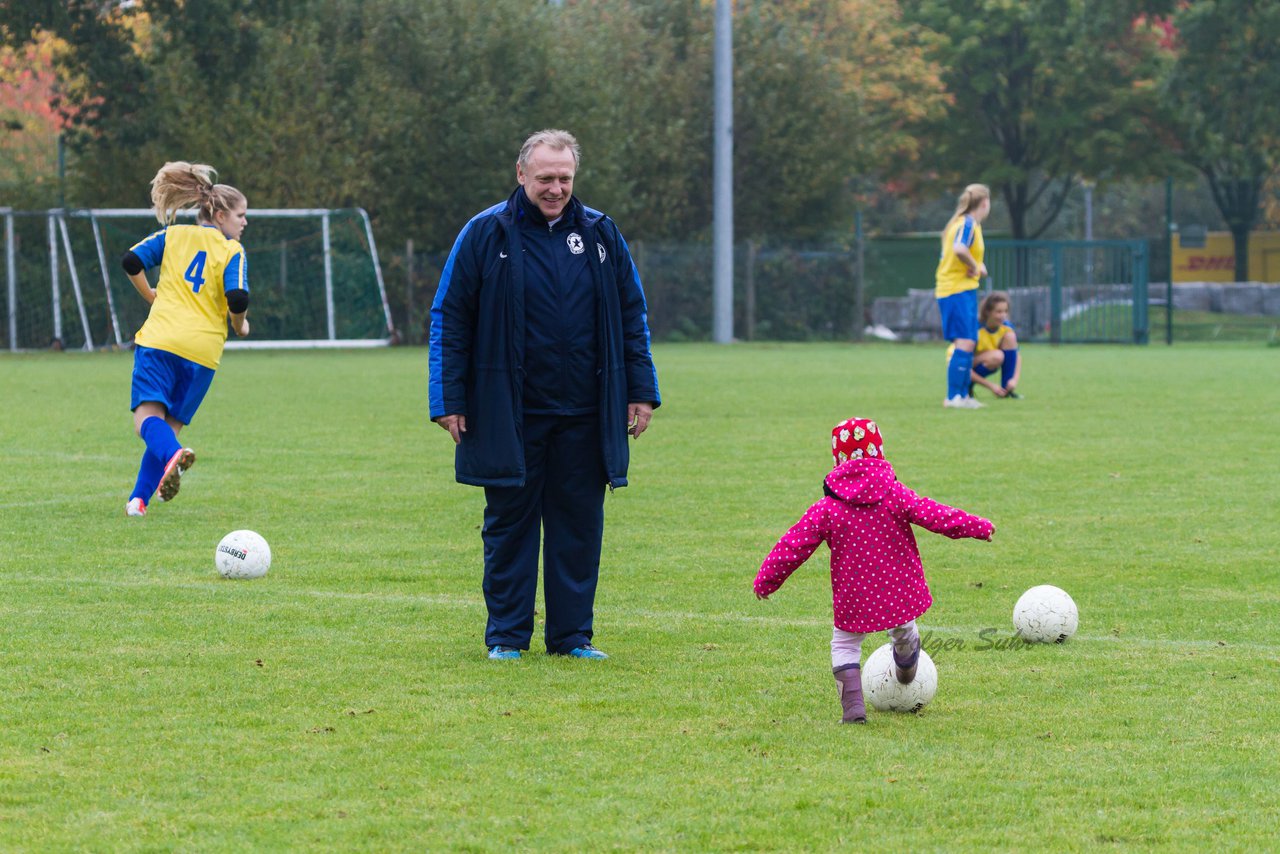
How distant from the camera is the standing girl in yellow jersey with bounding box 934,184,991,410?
17516 millimetres

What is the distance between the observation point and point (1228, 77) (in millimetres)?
45125

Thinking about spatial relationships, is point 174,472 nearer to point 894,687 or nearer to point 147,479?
point 147,479

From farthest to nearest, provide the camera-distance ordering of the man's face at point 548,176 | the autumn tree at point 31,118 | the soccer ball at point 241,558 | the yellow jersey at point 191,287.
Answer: the autumn tree at point 31,118 → the yellow jersey at point 191,287 → the soccer ball at point 241,558 → the man's face at point 548,176

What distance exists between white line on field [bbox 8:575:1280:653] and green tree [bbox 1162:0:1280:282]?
4045 centimetres

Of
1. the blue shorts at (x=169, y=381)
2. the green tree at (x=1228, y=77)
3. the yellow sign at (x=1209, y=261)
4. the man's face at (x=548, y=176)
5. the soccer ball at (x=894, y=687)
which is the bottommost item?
the soccer ball at (x=894, y=687)

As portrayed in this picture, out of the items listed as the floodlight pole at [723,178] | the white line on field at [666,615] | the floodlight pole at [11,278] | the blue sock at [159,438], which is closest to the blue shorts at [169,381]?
the blue sock at [159,438]

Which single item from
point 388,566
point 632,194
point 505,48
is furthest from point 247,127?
point 388,566

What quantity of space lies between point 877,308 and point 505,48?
465 inches

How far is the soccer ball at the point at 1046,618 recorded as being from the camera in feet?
21.8

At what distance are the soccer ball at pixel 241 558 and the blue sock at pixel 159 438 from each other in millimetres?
2002

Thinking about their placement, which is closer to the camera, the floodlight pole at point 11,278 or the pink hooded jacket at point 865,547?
the pink hooded jacket at point 865,547

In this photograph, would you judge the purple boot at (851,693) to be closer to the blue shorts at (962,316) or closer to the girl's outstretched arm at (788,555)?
the girl's outstretched arm at (788,555)

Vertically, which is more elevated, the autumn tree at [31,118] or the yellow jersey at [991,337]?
the autumn tree at [31,118]

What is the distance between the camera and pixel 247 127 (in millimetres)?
33000
